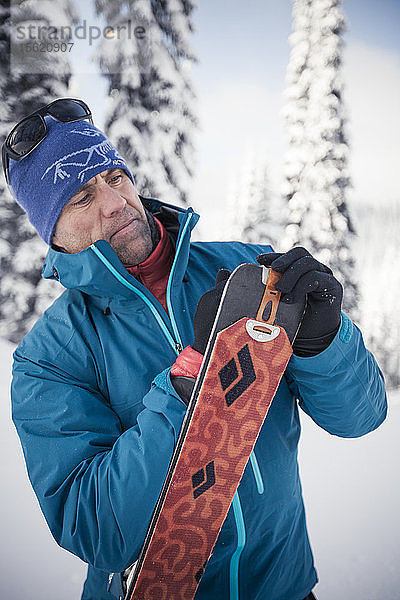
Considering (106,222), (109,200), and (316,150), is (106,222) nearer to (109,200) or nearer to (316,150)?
(109,200)

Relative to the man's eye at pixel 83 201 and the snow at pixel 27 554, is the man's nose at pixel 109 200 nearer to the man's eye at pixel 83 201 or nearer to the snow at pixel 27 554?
the man's eye at pixel 83 201

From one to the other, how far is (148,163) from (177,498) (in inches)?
224

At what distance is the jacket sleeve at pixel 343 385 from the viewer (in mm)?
1373

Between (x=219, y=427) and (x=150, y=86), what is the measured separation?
603 centimetres

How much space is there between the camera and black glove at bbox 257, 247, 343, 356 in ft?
4.17

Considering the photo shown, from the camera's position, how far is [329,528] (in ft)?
11.6

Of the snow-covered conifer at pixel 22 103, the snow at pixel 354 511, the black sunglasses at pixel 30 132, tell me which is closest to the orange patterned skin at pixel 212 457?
the black sunglasses at pixel 30 132

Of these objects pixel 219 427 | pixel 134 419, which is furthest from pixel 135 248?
pixel 219 427

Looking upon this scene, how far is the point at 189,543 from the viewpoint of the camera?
136 cm

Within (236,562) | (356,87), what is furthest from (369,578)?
(356,87)

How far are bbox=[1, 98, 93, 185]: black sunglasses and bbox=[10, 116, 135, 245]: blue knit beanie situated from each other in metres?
0.02

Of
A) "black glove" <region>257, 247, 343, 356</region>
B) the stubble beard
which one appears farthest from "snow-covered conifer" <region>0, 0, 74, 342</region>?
"black glove" <region>257, 247, 343, 356</region>

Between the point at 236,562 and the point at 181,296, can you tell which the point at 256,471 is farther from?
the point at 181,296

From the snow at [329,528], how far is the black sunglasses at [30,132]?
2739mm
